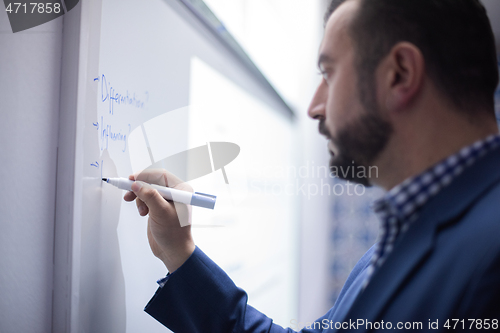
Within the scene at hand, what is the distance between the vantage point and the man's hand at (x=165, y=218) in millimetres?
459

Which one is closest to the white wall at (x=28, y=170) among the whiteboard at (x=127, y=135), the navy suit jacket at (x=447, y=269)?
the whiteboard at (x=127, y=135)

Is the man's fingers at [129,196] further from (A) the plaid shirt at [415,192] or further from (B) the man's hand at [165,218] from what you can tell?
(A) the plaid shirt at [415,192]

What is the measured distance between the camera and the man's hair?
40 centimetres

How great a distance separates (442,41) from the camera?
404 mm

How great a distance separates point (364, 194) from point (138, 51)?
163 centimetres

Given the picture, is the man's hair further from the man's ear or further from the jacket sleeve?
the jacket sleeve

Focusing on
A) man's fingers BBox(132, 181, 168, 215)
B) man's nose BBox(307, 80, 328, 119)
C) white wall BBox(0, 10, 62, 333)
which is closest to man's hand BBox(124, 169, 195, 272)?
man's fingers BBox(132, 181, 168, 215)

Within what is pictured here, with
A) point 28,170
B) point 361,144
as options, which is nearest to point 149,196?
point 28,170

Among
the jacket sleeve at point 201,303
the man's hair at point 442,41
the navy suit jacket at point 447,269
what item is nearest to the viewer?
the navy suit jacket at point 447,269

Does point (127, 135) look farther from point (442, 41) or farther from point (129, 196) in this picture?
point (442, 41)

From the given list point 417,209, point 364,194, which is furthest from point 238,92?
point 364,194

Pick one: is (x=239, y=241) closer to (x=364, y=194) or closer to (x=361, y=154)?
(x=361, y=154)

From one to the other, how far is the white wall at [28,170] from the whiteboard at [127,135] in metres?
0.01

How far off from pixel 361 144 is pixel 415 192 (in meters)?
0.10
